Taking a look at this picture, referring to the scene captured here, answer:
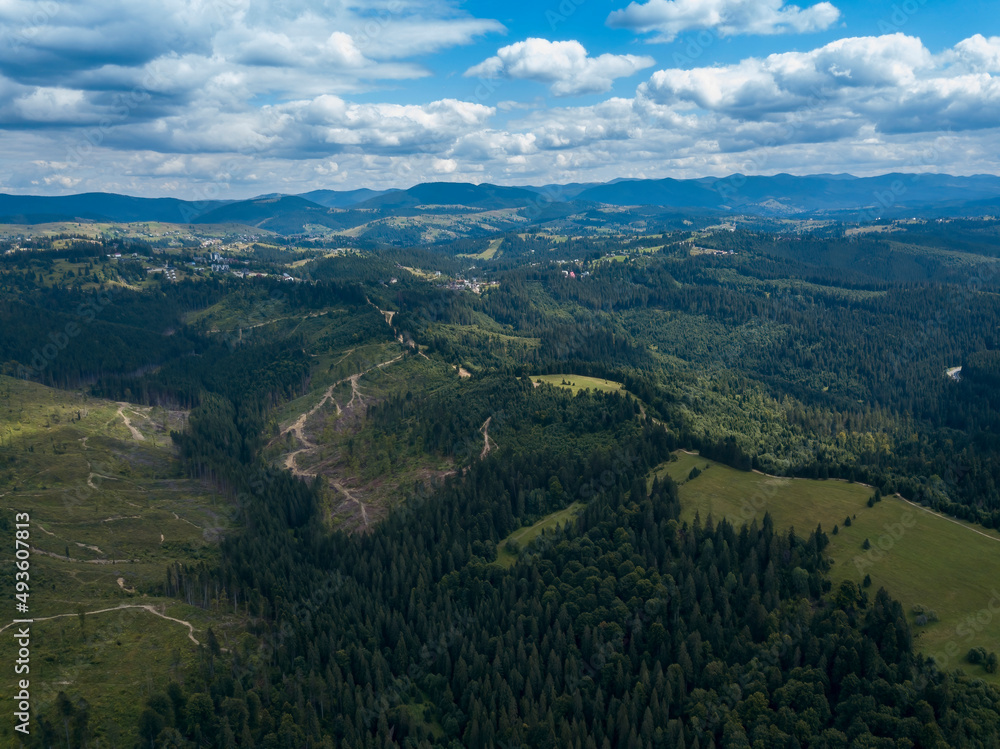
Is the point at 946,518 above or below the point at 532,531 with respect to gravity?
above

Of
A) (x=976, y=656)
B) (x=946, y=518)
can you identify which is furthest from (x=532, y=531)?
(x=946, y=518)

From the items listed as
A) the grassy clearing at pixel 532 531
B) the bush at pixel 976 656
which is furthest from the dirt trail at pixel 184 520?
the bush at pixel 976 656

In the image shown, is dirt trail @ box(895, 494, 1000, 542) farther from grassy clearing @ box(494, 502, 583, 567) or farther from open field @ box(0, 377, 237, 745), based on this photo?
open field @ box(0, 377, 237, 745)

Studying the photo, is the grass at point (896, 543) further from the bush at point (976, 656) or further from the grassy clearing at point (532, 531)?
the grassy clearing at point (532, 531)

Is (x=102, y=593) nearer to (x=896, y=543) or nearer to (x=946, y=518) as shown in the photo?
(x=896, y=543)

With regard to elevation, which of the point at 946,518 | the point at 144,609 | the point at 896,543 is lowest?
the point at 144,609

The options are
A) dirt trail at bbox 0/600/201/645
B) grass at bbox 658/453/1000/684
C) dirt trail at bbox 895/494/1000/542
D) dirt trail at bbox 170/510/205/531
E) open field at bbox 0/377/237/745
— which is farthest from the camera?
dirt trail at bbox 170/510/205/531

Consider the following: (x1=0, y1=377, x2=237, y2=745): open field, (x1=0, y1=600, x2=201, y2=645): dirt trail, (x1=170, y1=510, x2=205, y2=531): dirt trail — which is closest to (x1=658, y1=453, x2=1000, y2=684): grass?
(x1=0, y1=600, x2=201, y2=645): dirt trail
